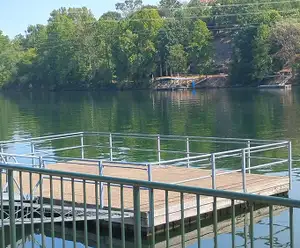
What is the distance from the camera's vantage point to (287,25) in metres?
88.0

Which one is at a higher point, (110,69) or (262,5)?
(262,5)

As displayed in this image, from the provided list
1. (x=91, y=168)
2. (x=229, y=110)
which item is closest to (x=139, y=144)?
(x=91, y=168)

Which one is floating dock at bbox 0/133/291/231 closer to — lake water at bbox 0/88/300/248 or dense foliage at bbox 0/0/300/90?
lake water at bbox 0/88/300/248

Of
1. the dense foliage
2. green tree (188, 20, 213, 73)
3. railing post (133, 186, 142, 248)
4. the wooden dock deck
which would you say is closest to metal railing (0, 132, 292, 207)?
the wooden dock deck

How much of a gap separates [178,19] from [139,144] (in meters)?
76.7

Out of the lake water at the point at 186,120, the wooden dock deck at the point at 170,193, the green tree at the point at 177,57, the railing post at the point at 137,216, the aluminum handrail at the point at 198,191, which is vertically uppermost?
the green tree at the point at 177,57

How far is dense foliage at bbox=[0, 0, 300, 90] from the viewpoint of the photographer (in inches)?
3529

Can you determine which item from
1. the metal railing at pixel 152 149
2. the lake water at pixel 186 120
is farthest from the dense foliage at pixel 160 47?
the metal railing at pixel 152 149

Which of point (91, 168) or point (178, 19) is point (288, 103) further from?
point (178, 19)

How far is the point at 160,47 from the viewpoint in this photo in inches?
4043

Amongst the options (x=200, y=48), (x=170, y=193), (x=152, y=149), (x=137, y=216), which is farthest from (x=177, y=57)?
(x=137, y=216)

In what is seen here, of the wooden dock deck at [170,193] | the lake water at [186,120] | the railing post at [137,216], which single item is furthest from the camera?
the lake water at [186,120]

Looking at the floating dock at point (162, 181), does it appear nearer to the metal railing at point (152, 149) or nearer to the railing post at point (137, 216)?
the metal railing at point (152, 149)

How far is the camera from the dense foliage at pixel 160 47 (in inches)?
3529
